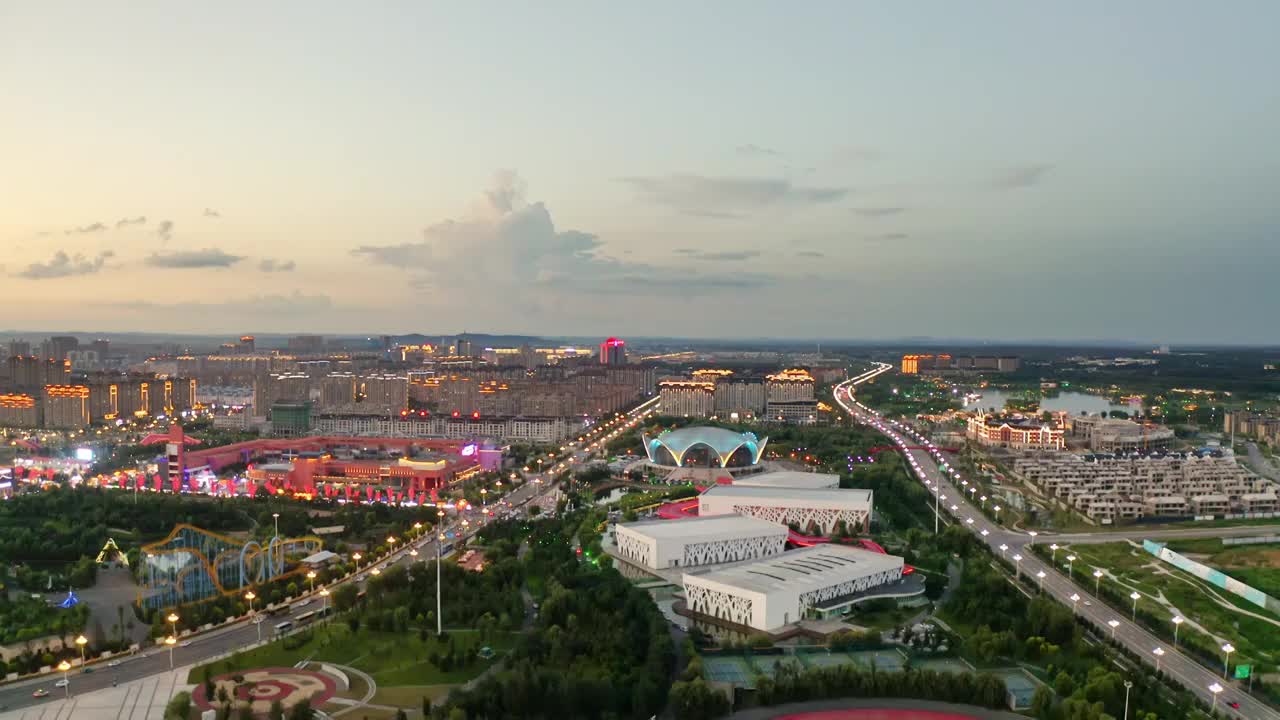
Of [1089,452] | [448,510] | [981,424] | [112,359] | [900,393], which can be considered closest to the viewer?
[448,510]

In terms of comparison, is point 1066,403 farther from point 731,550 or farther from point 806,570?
point 806,570

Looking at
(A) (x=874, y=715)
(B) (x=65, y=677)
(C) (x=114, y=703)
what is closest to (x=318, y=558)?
(B) (x=65, y=677)

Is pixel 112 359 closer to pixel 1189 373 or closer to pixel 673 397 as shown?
pixel 673 397

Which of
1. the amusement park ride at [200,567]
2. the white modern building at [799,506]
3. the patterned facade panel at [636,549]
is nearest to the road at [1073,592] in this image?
the white modern building at [799,506]

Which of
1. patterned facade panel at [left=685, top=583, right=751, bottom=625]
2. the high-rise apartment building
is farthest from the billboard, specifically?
the high-rise apartment building

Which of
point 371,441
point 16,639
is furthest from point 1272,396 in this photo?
point 16,639

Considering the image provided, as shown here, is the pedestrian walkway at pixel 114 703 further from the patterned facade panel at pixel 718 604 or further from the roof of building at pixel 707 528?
the roof of building at pixel 707 528

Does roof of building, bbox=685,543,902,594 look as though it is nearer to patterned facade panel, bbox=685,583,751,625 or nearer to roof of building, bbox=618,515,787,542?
patterned facade panel, bbox=685,583,751,625
